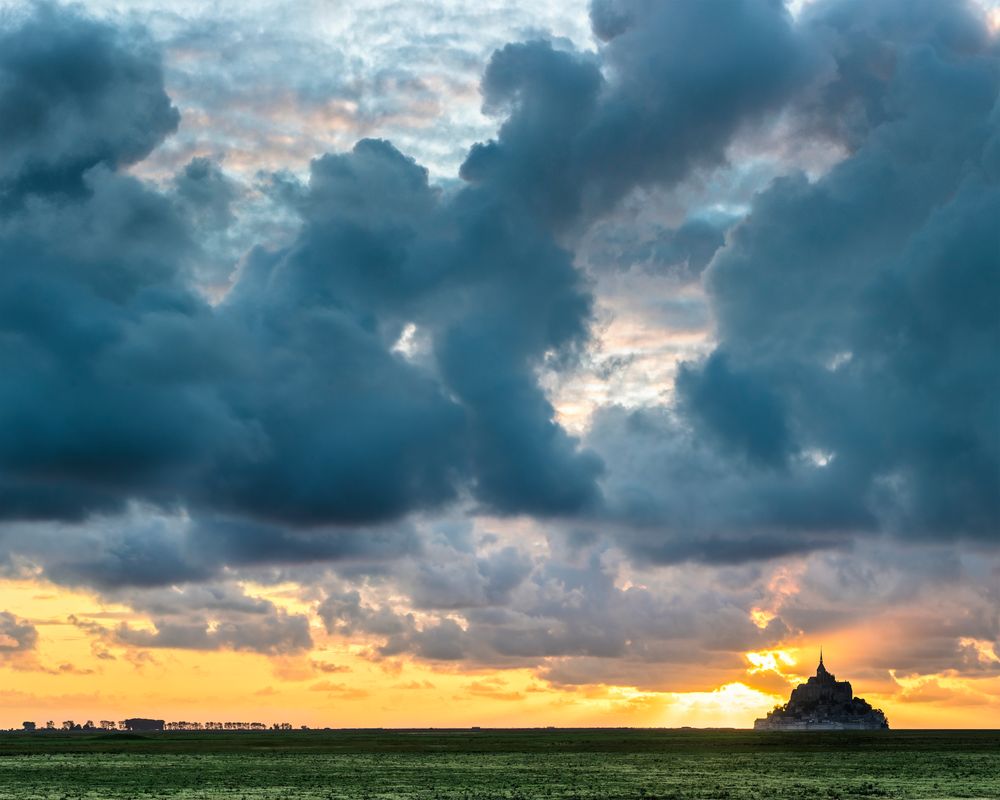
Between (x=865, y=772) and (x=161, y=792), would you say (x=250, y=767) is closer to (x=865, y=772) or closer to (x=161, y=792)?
(x=161, y=792)

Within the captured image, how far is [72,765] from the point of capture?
198125 millimetres

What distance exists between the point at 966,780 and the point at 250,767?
3858 inches

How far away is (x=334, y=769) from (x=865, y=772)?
230ft

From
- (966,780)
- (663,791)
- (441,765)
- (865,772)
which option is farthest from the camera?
(441,765)

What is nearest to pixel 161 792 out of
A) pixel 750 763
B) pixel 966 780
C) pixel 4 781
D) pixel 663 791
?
pixel 4 781

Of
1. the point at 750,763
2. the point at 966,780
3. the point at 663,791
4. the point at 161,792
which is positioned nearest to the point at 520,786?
the point at 663,791

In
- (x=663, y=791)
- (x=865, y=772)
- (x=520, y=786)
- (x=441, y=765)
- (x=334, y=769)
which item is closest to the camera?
(x=663, y=791)

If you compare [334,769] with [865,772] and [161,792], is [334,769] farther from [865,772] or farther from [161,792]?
[865,772]

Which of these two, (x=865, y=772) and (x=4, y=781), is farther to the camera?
(x=865, y=772)

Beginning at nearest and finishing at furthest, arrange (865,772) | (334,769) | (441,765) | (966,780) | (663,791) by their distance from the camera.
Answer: (663,791), (966,780), (865,772), (334,769), (441,765)

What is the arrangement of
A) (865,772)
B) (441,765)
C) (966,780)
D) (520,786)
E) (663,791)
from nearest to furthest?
(663,791) < (520,786) < (966,780) < (865,772) < (441,765)

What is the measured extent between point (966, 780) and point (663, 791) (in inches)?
1633

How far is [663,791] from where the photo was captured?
394 ft

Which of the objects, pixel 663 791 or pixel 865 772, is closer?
pixel 663 791
